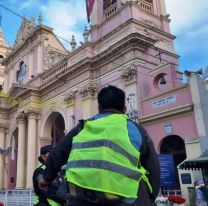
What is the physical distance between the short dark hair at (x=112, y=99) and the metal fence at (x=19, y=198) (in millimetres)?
12087

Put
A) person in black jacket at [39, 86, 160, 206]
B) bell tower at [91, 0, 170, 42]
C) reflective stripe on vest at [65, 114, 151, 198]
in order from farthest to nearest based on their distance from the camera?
bell tower at [91, 0, 170, 42]
person in black jacket at [39, 86, 160, 206]
reflective stripe on vest at [65, 114, 151, 198]

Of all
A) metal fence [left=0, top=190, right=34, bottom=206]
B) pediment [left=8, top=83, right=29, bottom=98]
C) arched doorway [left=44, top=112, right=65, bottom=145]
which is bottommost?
metal fence [left=0, top=190, right=34, bottom=206]

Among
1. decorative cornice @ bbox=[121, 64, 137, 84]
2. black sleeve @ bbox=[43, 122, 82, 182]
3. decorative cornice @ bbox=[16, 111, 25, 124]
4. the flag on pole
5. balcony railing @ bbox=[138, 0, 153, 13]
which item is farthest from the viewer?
decorative cornice @ bbox=[16, 111, 25, 124]

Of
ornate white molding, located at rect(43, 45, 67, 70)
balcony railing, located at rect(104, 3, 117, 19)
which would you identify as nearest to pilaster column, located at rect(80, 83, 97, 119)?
balcony railing, located at rect(104, 3, 117, 19)

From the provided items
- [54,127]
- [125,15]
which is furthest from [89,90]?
[54,127]

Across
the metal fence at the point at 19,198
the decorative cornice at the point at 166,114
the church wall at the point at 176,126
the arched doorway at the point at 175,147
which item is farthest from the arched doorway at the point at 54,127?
the arched doorway at the point at 175,147

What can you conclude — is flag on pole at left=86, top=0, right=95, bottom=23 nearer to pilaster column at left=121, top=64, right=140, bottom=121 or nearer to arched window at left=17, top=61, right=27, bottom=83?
pilaster column at left=121, top=64, right=140, bottom=121

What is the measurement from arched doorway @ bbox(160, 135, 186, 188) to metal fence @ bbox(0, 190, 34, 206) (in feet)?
21.1

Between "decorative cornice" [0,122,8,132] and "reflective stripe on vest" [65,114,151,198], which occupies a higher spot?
"decorative cornice" [0,122,8,132]

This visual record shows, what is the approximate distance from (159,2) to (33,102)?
36.8 feet

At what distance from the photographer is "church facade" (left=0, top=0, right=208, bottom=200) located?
45.1 ft

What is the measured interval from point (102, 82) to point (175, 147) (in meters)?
5.89

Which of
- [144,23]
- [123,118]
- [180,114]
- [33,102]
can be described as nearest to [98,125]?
[123,118]

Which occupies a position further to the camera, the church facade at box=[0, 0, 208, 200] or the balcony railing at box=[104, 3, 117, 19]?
the balcony railing at box=[104, 3, 117, 19]
